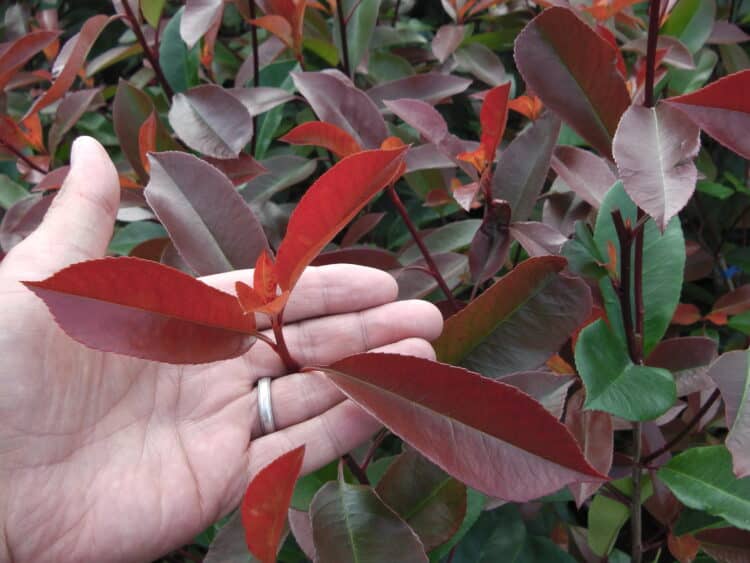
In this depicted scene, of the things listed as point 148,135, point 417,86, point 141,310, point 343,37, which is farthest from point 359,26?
point 141,310

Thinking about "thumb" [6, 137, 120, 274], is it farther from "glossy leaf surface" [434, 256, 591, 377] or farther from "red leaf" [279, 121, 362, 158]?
"glossy leaf surface" [434, 256, 591, 377]

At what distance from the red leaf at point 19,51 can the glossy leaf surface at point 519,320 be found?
92 cm

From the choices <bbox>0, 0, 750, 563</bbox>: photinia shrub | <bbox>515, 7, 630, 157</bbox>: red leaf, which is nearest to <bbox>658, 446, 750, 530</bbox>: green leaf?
<bbox>0, 0, 750, 563</bbox>: photinia shrub

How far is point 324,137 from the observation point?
2.86 ft

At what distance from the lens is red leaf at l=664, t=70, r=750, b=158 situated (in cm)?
63

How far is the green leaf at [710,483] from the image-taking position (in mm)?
772

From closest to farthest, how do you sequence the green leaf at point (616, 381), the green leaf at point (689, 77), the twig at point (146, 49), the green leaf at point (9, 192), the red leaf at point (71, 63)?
1. the green leaf at point (616, 381)
2. the red leaf at point (71, 63)
3. the twig at point (146, 49)
4. the green leaf at point (689, 77)
5. the green leaf at point (9, 192)

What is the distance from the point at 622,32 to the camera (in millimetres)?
1413

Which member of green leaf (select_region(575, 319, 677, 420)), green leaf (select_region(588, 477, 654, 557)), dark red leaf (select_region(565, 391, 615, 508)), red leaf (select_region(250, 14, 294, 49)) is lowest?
green leaf (select_region(588, 477, 654, 557))

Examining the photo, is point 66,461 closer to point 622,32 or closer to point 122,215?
point 122,215

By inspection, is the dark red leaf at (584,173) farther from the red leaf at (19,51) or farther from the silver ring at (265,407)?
the red leaf at (19,51)

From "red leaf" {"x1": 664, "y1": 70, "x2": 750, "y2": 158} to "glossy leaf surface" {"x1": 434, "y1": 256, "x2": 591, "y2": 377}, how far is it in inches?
7.8

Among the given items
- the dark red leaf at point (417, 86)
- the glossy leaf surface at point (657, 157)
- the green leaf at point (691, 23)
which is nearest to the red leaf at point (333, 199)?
the glossy leaf surface at point (657, 157)

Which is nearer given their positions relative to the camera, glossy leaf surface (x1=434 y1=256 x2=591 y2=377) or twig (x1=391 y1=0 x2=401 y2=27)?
glossy leaf surface (x1=434 y1=256 x2=591 y2=377)
